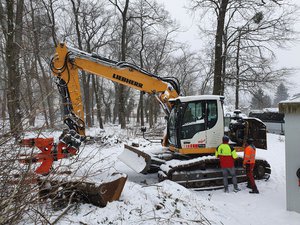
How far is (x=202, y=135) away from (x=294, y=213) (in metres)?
3.34

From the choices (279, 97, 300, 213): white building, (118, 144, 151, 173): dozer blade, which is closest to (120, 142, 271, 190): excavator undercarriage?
(118, 144, 151, 173): dozer blade

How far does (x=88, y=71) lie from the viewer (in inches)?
379

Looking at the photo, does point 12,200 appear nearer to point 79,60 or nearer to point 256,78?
point 79,60

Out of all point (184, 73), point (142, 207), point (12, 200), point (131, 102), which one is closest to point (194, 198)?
point (142, 207)

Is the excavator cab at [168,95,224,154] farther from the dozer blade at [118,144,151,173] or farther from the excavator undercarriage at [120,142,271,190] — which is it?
the dozer blade at [118,144,151,173]

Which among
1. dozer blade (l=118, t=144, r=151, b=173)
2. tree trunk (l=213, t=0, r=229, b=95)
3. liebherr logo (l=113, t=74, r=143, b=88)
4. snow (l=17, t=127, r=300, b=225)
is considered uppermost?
tree trunk (l=213, t=0, r=229, b=95)

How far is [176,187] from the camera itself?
23.1 ft

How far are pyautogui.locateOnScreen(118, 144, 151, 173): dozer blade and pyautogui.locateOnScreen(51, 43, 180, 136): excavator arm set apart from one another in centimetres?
167

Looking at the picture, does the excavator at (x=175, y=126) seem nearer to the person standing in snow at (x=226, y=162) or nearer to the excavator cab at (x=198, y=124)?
the excavator cab at (x=198, y=124)

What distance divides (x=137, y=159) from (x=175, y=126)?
1.53 metres

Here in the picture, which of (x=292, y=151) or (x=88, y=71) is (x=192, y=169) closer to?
(x=292, y=151)

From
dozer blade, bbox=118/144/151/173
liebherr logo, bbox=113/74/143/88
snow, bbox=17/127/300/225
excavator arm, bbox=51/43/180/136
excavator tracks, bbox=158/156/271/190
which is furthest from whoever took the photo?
liebherr logo, bbox=113/74/143/88

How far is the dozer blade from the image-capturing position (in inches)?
345

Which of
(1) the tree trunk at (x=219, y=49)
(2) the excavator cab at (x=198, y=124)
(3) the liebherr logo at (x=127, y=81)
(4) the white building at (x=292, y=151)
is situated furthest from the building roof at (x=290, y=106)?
A: (1) the tree trunk at (x=219, y=49)
